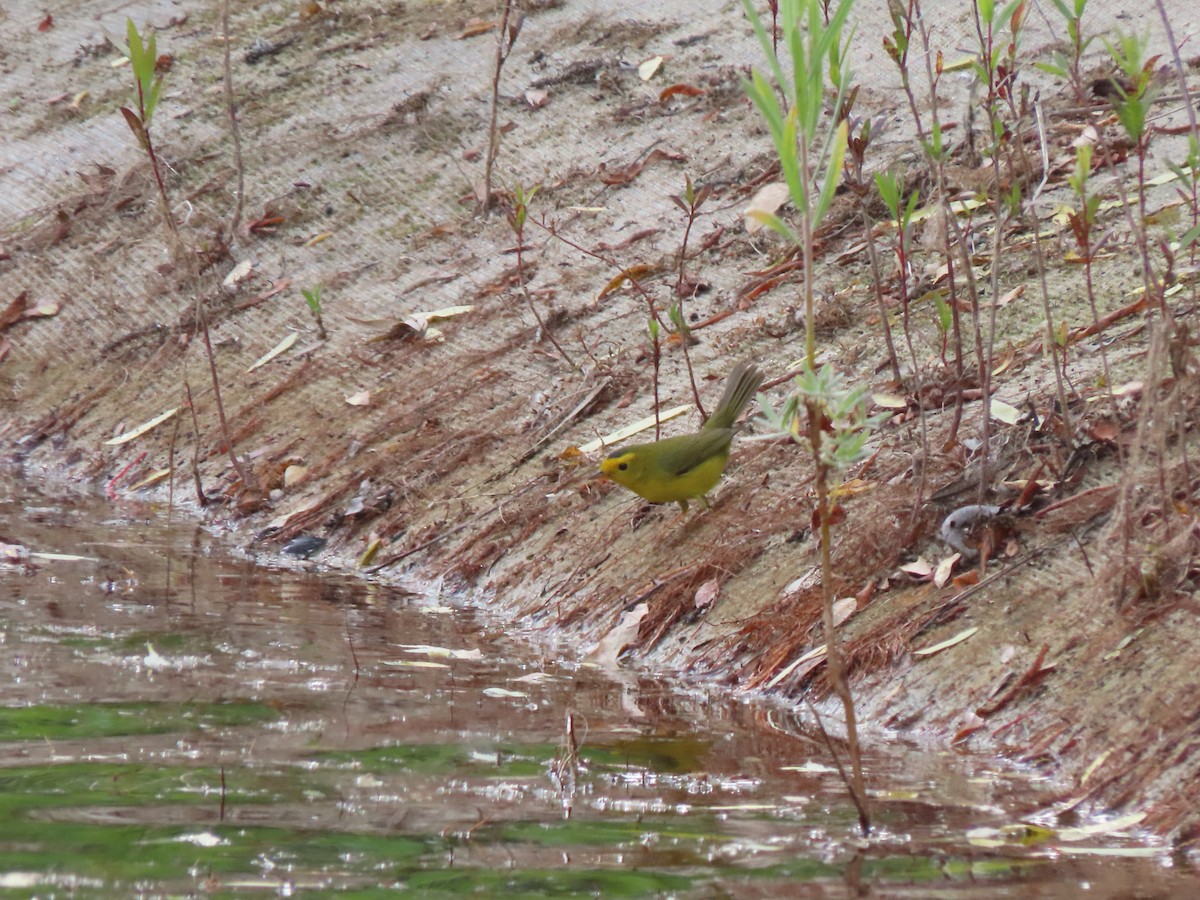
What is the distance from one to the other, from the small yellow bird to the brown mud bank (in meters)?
0.15

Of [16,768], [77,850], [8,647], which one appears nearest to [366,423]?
[8,647]

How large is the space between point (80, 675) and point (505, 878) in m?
1.76

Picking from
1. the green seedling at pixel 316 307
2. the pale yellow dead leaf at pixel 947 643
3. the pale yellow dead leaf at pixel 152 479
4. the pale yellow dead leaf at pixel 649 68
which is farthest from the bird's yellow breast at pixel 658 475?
the pale yellow dead leaf at pixel 649 68

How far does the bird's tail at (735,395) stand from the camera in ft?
18.3

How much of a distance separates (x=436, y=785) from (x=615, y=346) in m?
4.03

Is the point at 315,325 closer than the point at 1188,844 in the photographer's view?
No

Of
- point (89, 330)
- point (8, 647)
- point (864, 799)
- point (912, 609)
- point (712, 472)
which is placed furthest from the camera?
point (89, 330)

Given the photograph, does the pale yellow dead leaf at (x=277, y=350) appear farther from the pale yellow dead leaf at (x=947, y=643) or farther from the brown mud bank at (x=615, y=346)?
the pale yellow dead leaf at (x=947, y=643)

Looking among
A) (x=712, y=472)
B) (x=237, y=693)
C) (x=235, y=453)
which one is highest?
(x=235, y=453)

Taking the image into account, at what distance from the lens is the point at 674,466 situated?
5.20 metres

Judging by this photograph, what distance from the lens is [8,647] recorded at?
3.99m

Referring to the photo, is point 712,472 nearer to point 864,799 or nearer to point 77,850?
point 864,799

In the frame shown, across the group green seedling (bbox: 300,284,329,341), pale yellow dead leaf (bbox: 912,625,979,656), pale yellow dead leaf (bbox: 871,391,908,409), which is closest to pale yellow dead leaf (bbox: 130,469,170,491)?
green seedling (bbox: 300,284,329,341)

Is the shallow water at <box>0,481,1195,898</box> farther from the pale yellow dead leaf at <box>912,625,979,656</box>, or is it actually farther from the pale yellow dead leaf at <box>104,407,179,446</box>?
the pale yellow dead leaf at <box>104,407,179,446</box>
